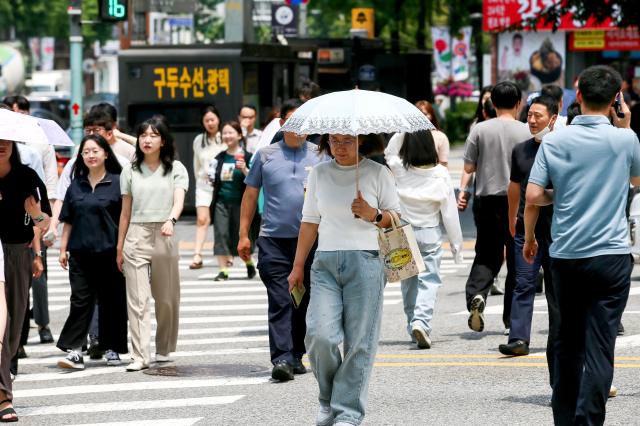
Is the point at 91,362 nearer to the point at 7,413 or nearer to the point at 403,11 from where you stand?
the point at 7,413

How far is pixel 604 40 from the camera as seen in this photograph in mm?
35375

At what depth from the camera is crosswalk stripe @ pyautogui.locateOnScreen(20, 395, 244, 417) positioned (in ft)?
28.5

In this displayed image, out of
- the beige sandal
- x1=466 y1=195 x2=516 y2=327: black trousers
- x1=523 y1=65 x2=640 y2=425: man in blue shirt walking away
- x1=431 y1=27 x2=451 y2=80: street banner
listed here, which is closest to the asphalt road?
x1=466 y1=195 x2=516 y2=327: black trousers

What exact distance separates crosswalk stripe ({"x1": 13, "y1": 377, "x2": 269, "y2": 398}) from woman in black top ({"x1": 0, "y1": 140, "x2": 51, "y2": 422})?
0.46m

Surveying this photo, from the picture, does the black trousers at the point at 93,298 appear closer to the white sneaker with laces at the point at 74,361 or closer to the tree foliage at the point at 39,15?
the white sneaker with laces at the point at 74,361

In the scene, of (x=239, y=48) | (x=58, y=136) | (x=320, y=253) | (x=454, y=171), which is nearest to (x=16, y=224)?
(x=58, y=136)

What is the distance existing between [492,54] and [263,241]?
27.7 metres

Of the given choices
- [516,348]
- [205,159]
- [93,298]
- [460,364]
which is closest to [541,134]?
[516,348]

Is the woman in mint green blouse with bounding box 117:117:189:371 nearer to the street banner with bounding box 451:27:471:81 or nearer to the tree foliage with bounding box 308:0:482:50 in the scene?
the tree foliage with bounding box 308:0:482:50

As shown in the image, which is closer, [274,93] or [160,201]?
[160,201]

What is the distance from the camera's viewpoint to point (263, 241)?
977 cm

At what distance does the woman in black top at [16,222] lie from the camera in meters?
9.03

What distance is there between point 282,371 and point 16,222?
6.23 feet

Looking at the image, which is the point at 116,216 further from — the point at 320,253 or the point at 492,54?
the point at 492,54
